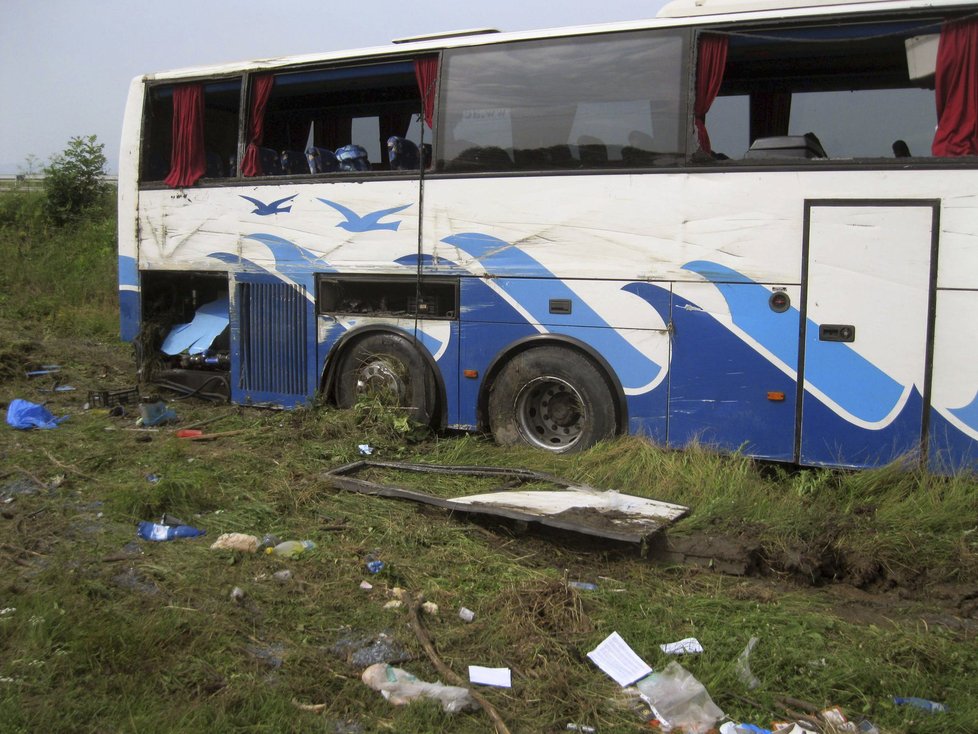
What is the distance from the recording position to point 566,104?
258 inches

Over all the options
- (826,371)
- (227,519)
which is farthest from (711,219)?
(227,519)

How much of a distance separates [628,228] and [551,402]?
4.89 feet

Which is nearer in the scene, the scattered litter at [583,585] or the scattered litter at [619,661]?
the scattered litter at [619,661]

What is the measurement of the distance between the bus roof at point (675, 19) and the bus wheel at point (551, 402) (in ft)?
7.80

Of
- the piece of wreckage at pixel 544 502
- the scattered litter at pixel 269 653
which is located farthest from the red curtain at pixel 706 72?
the scattered litter at pixel 269 653

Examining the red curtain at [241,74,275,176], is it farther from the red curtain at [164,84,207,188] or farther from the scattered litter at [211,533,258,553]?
the scattered litter at [211,533,258,553]

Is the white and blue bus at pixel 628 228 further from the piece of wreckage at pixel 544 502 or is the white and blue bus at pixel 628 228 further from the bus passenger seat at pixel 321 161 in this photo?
the piece of wreckage at pixel 544 502

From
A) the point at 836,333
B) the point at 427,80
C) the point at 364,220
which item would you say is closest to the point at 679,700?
the point at 836,333

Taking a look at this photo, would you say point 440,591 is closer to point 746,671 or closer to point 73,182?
point 746,671

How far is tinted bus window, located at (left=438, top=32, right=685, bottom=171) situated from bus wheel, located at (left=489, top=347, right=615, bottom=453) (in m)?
1.46

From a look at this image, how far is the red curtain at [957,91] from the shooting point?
546 centimetres

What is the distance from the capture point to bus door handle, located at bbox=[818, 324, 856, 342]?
18.9 ft

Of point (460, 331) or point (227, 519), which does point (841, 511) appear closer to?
point (460, 331)

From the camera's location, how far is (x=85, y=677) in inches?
133
